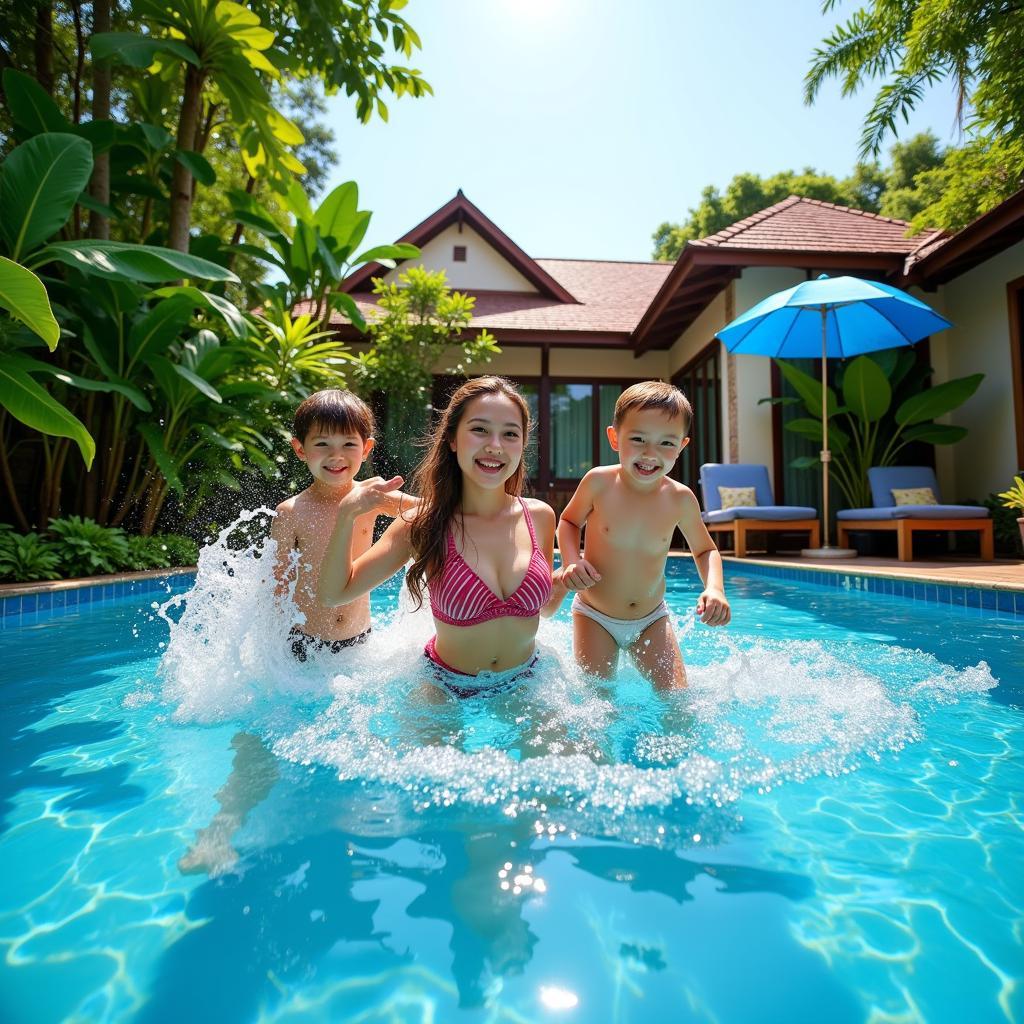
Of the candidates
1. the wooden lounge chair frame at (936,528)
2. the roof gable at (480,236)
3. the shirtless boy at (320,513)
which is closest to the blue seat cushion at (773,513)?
the wooden lounge chair frame at (936,528)

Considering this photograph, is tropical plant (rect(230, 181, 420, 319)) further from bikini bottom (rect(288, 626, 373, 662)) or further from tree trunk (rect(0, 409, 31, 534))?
bikini bottom (rect(288, 626, 373, 662))

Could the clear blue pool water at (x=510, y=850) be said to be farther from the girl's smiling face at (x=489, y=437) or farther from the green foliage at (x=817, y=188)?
the green foliage at (x=817, y=188)

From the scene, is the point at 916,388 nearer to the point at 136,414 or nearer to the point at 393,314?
the point at 393,314

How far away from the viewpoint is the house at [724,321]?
921 cm

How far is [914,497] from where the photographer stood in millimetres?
8930

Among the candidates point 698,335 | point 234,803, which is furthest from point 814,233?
point 234,803

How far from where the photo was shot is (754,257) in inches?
383

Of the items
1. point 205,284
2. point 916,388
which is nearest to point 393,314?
point 205,284

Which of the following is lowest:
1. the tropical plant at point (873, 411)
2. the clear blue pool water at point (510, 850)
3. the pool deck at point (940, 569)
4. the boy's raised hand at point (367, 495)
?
the clear blue pool water at point (510, 850)

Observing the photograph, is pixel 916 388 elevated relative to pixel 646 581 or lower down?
elevated

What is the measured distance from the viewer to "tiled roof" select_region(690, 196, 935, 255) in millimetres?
9859

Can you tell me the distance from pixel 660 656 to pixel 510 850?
57.2 inches

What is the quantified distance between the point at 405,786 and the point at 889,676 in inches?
103

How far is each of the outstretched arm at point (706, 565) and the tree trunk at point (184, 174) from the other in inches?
255
